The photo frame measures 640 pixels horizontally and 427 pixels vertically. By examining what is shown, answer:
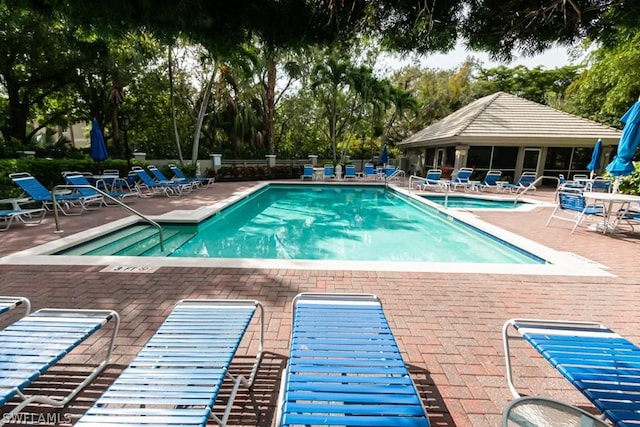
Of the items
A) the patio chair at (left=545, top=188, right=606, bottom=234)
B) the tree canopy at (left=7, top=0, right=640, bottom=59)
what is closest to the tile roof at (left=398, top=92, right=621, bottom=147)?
the patio chair at (left=545, top=188, right=606, bottom=234)

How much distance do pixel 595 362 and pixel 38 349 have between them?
3514mm

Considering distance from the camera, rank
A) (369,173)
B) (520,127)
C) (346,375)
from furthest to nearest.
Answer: (369,173) → (520,127) → (346,375)

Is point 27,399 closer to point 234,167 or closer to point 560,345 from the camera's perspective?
point 560,345

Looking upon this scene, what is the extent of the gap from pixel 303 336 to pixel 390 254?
5.11 meters

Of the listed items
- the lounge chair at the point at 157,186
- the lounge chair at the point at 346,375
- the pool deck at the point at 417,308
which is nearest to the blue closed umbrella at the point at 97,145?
the lounge chair at the point at 157,186

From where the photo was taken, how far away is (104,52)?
13.6 metres

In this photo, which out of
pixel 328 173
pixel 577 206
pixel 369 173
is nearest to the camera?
pixel 577 206

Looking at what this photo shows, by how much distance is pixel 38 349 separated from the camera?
1864 millimetres

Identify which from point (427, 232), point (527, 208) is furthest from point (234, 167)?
point (527, 208)

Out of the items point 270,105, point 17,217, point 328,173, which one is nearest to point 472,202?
point 328,173

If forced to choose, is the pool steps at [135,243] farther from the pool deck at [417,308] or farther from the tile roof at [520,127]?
the tile roof at [520,127]

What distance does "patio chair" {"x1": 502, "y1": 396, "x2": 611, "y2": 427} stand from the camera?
1.29 m

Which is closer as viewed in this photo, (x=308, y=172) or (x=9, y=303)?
(x=9, y=303)

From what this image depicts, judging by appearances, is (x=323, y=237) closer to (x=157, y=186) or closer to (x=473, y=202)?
(x=157, y=186)
